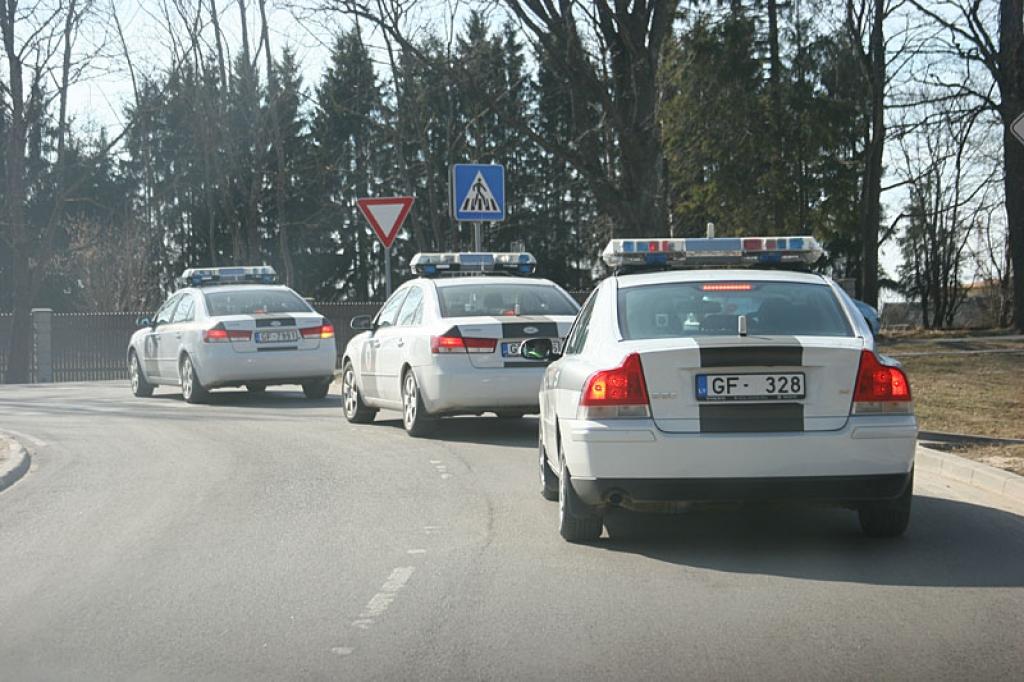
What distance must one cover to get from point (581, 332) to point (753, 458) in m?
1.99

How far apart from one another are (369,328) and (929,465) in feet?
21.6

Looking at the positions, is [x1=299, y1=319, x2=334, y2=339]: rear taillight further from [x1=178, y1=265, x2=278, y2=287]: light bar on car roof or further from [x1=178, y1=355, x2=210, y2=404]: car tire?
[x1=178, y1=265, x2=278, y2=287]: light bar on car roof

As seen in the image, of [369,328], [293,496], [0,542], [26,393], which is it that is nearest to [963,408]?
[369,328]

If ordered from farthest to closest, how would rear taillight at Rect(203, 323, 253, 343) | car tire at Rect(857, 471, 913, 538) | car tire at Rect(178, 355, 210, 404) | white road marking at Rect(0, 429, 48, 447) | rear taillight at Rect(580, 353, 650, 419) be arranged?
1. car tire at Rect(178, 355, 210, 404)
2. rear taillight at Rect(203, 323, 253, 343)
3. white road marking at Rect(0, 429, 48, 447)
4. car tire at Rect(857, 471, 913, 538)
5. rear taillight at Rect(580, 353, 650, 419)

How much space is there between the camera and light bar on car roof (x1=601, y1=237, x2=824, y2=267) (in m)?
9.30

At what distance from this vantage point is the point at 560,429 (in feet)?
27.1

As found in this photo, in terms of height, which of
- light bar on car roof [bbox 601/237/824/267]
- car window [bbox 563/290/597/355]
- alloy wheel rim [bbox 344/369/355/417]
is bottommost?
alloy wheel rim [bbox 344/369/355/417]

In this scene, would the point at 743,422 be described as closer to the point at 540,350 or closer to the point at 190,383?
the point at 540,350

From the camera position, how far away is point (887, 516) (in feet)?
25.9

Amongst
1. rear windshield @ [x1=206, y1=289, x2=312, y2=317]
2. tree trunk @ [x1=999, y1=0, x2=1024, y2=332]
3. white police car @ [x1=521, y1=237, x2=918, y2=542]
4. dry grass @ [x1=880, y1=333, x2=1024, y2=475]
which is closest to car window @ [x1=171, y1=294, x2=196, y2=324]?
rear windshield @ [x1=206, y1=289, x2=312, y2=317]

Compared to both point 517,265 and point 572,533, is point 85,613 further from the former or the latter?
point 517,265

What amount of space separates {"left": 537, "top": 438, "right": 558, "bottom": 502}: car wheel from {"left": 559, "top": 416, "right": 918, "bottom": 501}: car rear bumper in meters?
2.13

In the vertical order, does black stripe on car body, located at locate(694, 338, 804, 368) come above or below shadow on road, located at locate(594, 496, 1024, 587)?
above

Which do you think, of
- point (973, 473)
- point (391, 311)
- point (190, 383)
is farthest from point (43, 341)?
point (973, 473)
